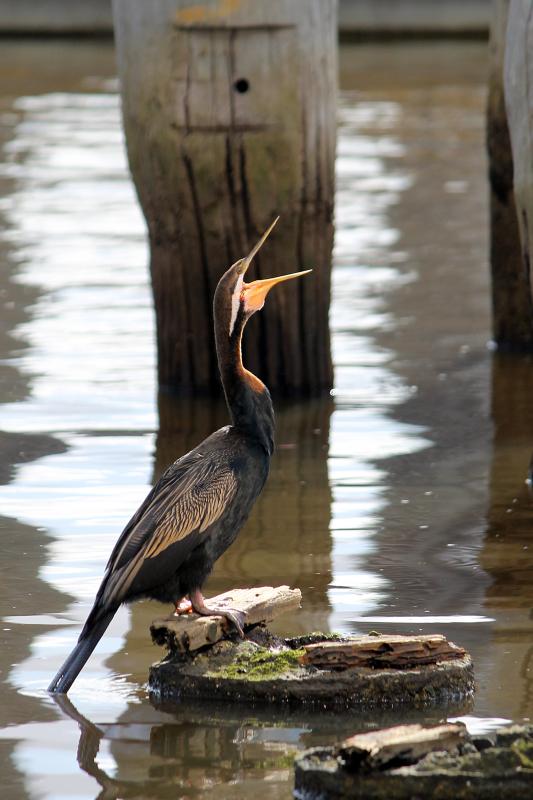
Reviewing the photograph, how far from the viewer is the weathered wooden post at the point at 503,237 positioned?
916 cm

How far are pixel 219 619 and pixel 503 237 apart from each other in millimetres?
4840

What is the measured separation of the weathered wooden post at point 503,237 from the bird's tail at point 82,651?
4.81 metres

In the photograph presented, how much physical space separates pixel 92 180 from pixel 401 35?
11.6m

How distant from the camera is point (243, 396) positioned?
537 centimetres

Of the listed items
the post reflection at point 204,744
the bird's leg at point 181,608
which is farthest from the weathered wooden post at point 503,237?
the post reflection at point 204,744

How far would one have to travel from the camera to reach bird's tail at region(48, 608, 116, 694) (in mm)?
4883

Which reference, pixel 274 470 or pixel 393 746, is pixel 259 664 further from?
pixel 274 470

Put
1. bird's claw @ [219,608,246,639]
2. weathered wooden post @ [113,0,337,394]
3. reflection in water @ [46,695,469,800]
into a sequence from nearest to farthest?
1. reflection in water @ [46,695,469,800]
2. bird's claw @ [219,608,246,639]
3. weathered wooden post @ [113,0,337,394]

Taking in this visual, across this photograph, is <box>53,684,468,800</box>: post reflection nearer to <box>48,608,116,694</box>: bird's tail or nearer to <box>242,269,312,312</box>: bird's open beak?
<box>48,608,116,694</box>: bird's tail

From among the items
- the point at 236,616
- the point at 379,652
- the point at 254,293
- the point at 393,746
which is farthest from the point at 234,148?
the point at 393,746

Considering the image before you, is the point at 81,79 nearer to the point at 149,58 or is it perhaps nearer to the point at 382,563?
the point at 149,58

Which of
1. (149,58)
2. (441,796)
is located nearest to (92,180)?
(149,58)

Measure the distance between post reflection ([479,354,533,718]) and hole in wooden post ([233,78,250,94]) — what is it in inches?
78.0

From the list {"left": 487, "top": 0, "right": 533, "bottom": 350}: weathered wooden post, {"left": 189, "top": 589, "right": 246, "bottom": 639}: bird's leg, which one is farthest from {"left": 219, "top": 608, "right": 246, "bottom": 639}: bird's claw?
{"left": 487, "top": 0, "right": 533, "bottom": 350}: weathered wooden post
